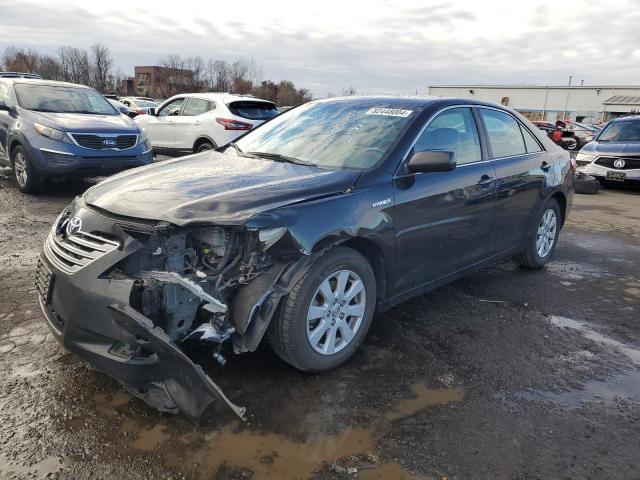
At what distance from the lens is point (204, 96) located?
35.4 ft

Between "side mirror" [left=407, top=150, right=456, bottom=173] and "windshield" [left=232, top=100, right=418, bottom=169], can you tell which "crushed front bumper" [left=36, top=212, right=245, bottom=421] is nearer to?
"windshield" [left=232, top=100, right=418, bottom=169]

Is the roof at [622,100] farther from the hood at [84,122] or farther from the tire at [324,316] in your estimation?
the tire at [324,316]

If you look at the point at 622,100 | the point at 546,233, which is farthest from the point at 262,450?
the point at 622,100

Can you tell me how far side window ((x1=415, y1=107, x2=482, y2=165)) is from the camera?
3678 millimetres

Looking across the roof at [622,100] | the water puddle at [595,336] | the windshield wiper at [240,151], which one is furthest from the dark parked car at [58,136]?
the roof at [622,100]

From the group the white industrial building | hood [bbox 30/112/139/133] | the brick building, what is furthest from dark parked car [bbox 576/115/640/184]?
the brick building

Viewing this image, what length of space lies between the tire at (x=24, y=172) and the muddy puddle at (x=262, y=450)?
241 inches

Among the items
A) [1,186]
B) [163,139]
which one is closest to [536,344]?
[1,186]

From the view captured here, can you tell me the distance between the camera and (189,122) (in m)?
10.7

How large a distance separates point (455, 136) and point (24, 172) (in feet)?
22.3

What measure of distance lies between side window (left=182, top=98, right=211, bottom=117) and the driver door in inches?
8.4

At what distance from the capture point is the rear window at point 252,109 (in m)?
10.3

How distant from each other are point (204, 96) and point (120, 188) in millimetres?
8280

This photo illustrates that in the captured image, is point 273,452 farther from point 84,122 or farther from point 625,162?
point 625,162
